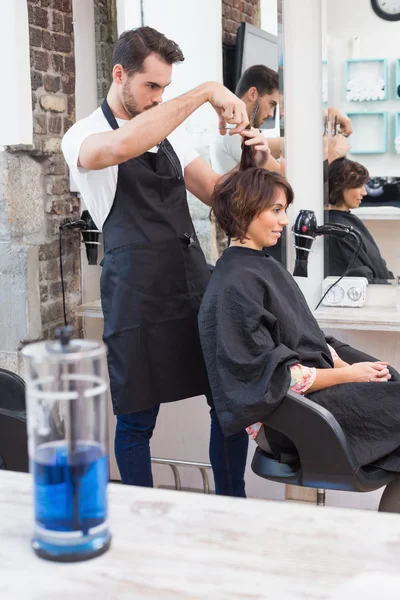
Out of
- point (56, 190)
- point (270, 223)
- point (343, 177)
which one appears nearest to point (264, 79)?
point (343, 177)

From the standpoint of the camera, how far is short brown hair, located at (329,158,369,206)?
304cm

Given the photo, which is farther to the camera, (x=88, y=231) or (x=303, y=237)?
(x=88, y=231)

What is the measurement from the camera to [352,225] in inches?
121

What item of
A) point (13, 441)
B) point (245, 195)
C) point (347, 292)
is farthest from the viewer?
point (347, 292)

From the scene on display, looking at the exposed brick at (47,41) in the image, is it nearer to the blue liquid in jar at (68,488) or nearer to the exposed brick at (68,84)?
the exposed brick at (68,84)

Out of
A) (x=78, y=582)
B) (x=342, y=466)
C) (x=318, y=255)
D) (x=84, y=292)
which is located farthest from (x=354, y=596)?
(x=84, y=292)

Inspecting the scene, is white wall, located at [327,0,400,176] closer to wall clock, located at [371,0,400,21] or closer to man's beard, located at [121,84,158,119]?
wall clock, located at [371,0,400,21]

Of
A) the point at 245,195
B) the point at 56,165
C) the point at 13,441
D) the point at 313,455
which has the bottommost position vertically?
the point at 313,455

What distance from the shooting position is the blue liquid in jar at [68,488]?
95 centimetres

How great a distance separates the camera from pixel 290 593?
0.90 m

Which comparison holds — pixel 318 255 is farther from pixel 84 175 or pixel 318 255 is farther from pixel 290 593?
pixel 290 593

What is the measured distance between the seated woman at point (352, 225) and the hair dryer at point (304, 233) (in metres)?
0.06

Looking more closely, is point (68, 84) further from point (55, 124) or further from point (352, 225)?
point (352, 225)

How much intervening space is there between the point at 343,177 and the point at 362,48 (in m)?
0.49
